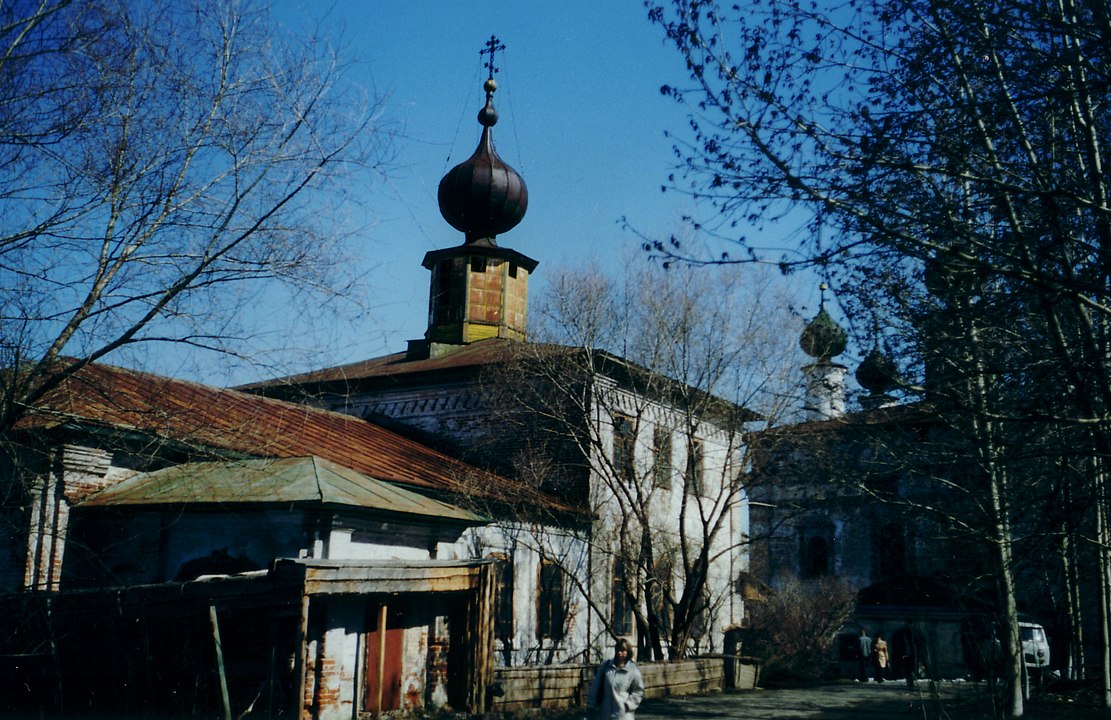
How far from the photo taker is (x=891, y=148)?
7.74 m

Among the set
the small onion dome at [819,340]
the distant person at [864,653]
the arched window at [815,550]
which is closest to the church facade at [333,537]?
the small onion dome at [819,340]

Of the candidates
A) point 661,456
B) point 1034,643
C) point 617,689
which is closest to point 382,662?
point 617,689

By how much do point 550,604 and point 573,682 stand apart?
6.02m

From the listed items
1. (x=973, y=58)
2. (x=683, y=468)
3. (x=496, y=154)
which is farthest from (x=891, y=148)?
(x=496, y=154)

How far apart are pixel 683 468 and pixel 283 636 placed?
1528 centimetres

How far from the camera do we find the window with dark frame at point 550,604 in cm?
2183

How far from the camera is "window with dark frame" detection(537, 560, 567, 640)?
71.6 feet

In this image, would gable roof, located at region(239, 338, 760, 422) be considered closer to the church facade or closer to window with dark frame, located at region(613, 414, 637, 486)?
the church facade

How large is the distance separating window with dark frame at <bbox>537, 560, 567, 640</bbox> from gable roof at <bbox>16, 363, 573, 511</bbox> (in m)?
1.45

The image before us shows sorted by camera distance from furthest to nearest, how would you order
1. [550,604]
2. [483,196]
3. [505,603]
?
[483,196] → [550,604] → [505,603]

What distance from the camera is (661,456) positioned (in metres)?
21.7

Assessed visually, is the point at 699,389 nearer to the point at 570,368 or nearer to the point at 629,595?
the point at 570,368

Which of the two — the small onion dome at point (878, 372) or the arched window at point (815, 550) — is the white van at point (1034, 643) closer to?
the arched window at point (815, 550)

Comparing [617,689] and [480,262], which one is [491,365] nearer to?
[480,262]
